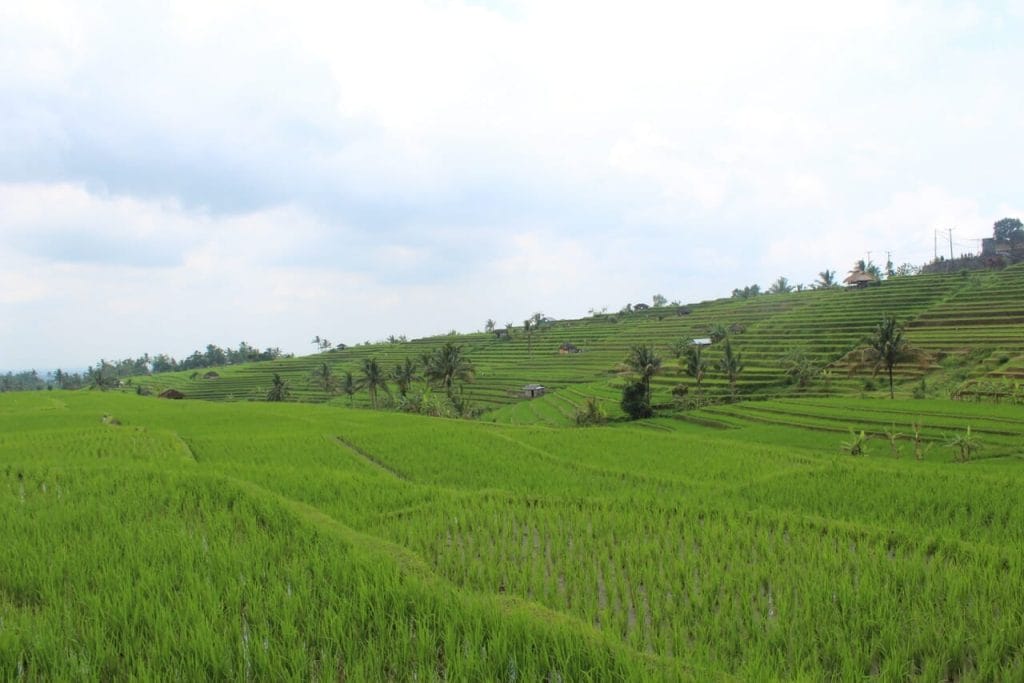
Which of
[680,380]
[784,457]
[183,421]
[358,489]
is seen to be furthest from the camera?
[680,380]

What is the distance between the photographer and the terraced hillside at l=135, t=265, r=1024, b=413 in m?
37.8

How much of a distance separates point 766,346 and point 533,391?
73.0 feet

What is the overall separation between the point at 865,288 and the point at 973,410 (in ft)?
158

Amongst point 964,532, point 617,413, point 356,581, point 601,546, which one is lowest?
point 617,413

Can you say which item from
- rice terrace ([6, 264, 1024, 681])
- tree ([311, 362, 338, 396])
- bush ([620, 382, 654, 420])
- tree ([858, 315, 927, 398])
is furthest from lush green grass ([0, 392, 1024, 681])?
tree ([311, 362, 338, 396])

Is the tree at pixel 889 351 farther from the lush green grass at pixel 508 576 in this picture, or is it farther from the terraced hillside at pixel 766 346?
the lush green grass at pixel 508 576

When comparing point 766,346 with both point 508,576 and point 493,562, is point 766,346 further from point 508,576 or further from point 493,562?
point 508,576

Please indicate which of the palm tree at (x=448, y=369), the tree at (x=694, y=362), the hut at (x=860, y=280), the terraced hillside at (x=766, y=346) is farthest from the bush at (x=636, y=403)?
the hut at (x=860, y=280)

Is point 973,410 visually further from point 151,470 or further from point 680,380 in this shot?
point 151,470

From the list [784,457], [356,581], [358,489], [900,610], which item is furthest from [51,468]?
[784,457]

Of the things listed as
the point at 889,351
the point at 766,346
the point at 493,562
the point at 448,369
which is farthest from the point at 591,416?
the point at 493,562

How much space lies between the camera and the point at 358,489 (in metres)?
8.44

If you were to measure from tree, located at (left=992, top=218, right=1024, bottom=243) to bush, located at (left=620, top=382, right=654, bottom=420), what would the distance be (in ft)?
295

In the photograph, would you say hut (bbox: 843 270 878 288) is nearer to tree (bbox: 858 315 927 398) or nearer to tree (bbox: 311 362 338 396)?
tree (bbox: 858 315 927 398)
